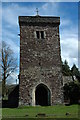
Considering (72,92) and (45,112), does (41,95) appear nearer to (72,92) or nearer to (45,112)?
(72,92)

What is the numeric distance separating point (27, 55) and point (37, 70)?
2.30 metres

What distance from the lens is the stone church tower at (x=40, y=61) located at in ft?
70.0

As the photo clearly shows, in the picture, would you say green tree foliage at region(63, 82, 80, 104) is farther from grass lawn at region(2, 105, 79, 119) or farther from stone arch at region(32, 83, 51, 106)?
grass lawn at region(2, 105, 79, 119)

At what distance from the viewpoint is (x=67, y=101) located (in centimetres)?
2338

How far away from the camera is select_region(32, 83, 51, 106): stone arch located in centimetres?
2138

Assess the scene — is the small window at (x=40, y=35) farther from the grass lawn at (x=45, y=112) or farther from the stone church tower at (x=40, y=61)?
the grass lawn at (x=45, y=112)

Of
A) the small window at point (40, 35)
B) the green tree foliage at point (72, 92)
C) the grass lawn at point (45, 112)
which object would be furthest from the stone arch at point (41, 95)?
the small window at point (40, 35)

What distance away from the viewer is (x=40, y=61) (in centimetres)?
2214

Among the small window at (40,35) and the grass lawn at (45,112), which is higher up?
the small window at (40,35)

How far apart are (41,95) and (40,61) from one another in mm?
4498

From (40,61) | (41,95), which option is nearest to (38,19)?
(40,61)

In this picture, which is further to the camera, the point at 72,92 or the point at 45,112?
the point at 72,92

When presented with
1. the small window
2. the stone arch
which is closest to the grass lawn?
the stone arch

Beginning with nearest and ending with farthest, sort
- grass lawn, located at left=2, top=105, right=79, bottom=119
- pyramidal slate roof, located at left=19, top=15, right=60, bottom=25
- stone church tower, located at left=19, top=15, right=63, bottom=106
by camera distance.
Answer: grass lawn, located at left=2, top=105, right=79, bottom=119 < stone church tower, located at left=19, top=15, right=63, bottom=106 < pyramidal slate roof, located at left=19, top=15, right=60, bottom=25
